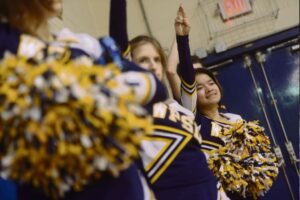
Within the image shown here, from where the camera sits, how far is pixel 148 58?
48.3 inches

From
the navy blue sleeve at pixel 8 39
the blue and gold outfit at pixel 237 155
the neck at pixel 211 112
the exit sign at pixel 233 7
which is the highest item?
the exit sign at pixel 233 7

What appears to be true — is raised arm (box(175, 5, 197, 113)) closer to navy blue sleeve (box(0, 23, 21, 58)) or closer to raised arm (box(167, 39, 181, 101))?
raised arm (box(167, 39, 181, 101))

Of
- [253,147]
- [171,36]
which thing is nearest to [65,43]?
[253,147]

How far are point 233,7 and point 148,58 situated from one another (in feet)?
6.51

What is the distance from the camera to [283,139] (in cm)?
307

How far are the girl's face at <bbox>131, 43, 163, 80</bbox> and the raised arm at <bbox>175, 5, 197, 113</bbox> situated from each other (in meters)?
0.12

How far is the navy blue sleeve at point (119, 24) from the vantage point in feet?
3.22

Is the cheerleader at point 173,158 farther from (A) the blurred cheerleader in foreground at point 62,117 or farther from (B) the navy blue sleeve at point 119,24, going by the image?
(A) the blurred cheerleader in foreground at point 62,117

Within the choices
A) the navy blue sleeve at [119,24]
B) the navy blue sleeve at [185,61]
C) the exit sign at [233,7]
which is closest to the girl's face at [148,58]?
the navy blue sleeve at [185,61]

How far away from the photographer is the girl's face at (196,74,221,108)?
1.75 meters

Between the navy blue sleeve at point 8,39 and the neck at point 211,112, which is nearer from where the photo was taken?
the navy blue sleeve at point 8,39

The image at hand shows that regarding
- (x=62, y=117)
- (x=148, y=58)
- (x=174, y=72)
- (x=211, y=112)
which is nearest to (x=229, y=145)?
(x=211, y=112)

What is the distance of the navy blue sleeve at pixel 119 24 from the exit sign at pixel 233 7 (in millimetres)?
2052

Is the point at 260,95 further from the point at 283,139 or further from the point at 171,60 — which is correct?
the point at 171,60
